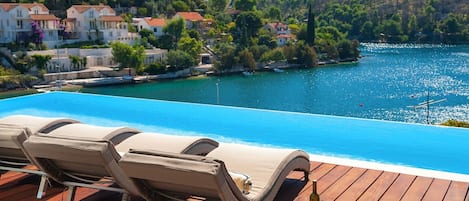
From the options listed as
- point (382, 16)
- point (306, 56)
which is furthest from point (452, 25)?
point (306, 56)

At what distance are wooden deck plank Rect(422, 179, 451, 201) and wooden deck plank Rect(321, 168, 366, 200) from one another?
1.50 feet

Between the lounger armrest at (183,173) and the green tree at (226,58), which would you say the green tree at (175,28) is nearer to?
the green tree at (226,58)

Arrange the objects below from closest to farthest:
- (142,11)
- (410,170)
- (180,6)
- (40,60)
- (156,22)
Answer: (410,170), (40,60), (156,22), (142,11), (180,6)

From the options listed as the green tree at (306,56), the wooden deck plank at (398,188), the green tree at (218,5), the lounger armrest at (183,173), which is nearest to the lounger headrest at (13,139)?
the lounger armrest at (183,173)

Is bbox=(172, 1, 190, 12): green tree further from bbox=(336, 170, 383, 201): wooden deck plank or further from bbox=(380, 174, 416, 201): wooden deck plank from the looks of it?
bbox=(380, 174, 416, 201): wooden deck plank

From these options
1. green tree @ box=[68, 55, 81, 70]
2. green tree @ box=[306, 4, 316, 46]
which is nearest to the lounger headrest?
green tree @ box=[68, 55, 81, 70]

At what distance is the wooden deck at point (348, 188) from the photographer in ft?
9.56

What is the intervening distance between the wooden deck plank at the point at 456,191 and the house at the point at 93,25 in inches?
1649

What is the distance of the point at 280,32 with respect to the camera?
55.9m

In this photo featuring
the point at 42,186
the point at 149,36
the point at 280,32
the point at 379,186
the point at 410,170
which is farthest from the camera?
the point at 280,32

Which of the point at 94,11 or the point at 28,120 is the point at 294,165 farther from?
the point at 94,11

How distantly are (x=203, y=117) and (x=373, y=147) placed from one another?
247 centimetres

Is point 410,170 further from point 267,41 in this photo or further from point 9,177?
point 267,41

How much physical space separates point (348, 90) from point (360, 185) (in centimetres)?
3149
